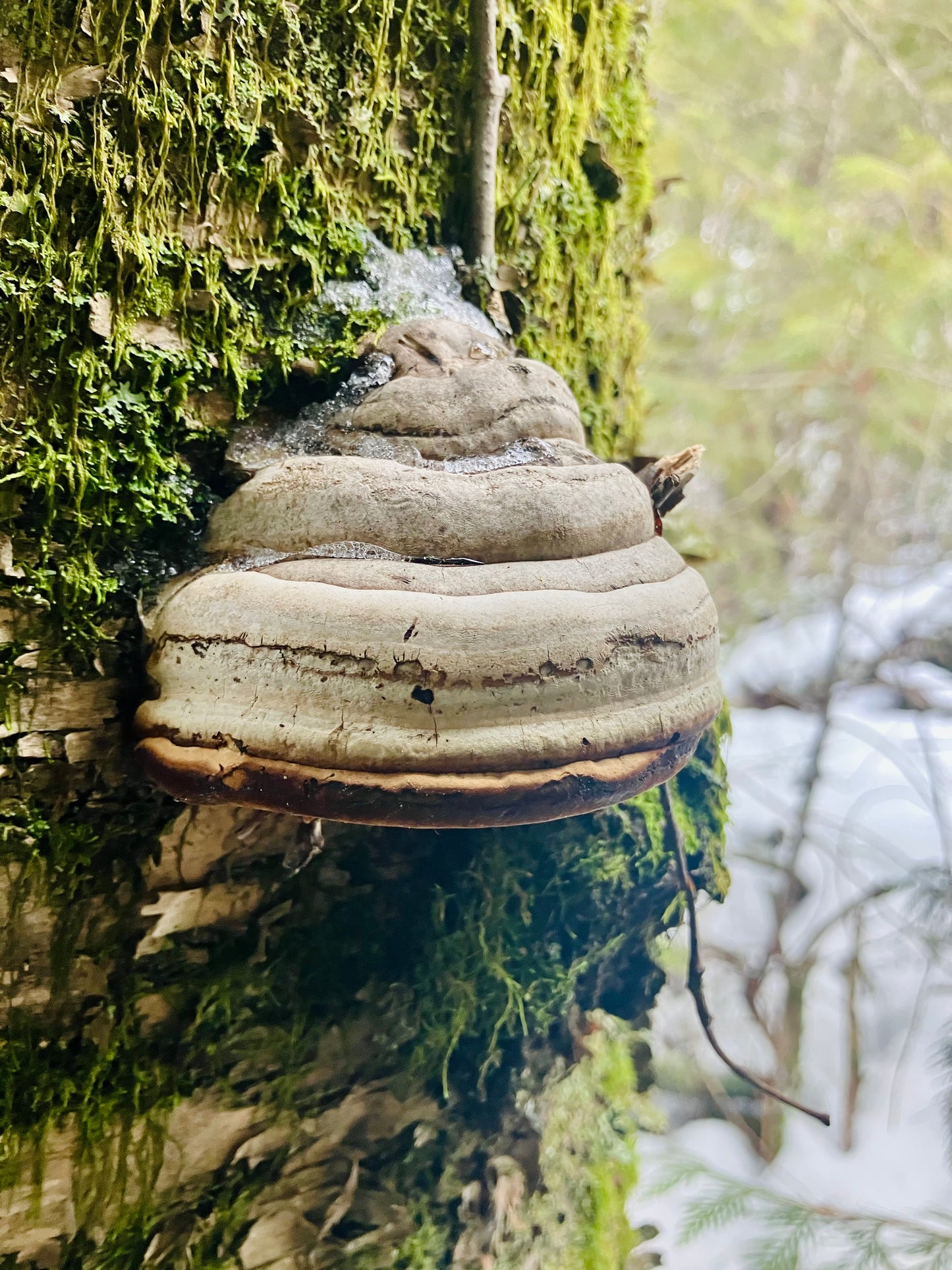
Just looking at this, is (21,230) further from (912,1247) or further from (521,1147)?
(912,1247)

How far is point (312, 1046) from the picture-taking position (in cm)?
107

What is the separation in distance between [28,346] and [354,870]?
2.35ft

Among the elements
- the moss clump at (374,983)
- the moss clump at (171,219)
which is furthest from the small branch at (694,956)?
the moss clump at (171,219)

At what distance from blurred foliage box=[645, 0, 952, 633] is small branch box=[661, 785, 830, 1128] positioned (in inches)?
110

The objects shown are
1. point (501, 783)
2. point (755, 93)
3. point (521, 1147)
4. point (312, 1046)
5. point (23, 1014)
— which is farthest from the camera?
point (755, 93)

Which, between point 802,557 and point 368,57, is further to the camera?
point 802,557

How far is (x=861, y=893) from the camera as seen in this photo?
3.94 metres

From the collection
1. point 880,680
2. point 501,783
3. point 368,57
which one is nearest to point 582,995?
point 501,783

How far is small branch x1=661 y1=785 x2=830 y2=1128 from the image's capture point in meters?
1.32

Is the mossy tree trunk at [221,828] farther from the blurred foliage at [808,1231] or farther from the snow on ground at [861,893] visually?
the snow on ground at [861,893]

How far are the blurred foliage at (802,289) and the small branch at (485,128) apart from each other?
280 centimetres

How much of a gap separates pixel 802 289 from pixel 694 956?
420 centimetres

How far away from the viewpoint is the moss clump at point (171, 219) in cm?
87

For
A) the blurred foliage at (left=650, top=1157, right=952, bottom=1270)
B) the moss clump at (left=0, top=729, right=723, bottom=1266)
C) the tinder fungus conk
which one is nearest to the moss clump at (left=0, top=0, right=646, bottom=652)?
the tinder fungus conk
